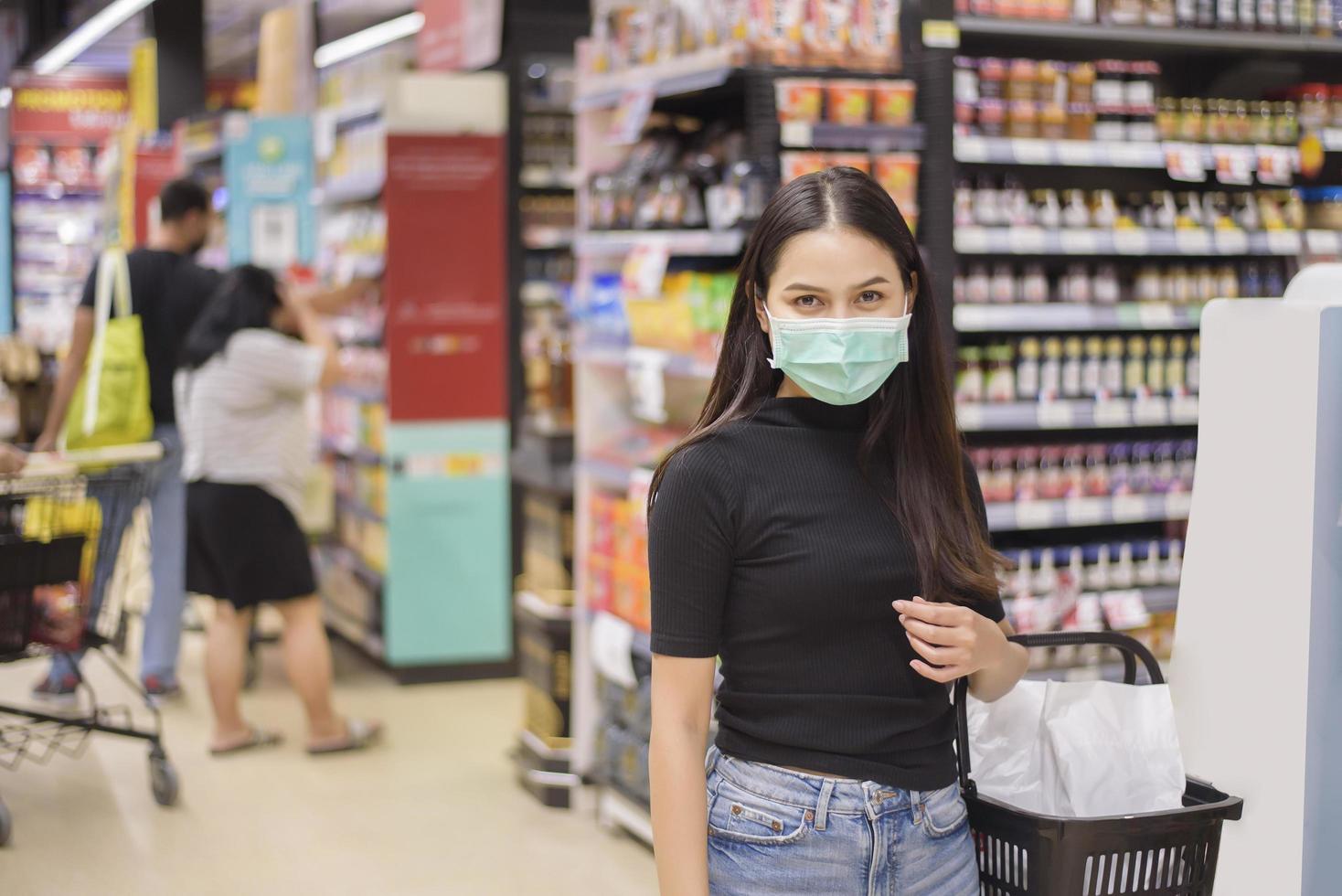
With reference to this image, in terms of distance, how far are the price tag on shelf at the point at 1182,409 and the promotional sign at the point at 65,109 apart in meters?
16.0

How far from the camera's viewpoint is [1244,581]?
252 centimetres

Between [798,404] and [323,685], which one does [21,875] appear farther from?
[798,404]

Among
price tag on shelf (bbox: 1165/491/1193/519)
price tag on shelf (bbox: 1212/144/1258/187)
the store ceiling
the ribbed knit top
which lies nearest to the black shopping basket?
the ribbed knit top

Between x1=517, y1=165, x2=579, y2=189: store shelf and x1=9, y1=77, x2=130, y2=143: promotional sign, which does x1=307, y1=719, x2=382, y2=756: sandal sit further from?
x1=9, y1=77, x2=130, y2=143: promotional sign

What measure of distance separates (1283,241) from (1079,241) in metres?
0.73

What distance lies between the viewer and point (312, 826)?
514 cm

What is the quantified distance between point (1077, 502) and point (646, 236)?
1472 millimetres

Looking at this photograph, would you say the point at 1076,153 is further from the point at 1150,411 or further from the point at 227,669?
the point at 227,669

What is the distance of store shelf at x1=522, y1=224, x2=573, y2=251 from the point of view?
23.3ft

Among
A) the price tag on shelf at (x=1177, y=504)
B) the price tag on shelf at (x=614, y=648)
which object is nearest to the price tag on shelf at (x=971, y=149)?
the price tag on shelf at (x=1177, y=504)

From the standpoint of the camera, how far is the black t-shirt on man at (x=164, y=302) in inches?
264

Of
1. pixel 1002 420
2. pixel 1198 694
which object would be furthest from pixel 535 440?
pixel 1198 694

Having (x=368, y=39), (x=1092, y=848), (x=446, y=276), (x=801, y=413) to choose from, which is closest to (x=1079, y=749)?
(x=1092, y=848)

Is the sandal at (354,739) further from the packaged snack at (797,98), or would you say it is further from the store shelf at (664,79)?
the packaged snack at (797,98)
